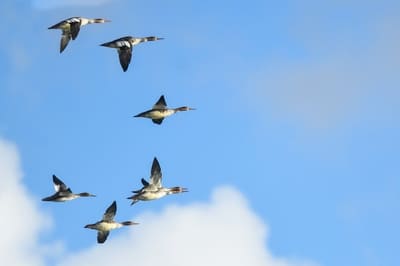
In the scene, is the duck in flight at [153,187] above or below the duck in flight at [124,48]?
below

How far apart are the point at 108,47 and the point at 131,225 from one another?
14.4m

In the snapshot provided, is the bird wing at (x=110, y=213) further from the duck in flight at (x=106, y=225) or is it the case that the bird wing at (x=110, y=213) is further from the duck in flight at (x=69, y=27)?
the duck in flight at (x=69, y=27)

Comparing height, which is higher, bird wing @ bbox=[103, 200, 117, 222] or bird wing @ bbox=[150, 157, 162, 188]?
bird wing @ bbox=[150, 157, 162, 188]

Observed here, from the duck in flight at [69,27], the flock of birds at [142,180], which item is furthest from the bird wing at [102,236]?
the duck in flight at [69,27]

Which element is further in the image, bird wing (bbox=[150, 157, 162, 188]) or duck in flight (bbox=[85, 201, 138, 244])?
duck in flight (bbox=[85, 201, 138, 244])

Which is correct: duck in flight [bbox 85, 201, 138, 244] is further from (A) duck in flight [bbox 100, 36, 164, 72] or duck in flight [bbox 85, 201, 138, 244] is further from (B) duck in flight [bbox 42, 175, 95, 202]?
(A) duck in flight [bbox 100, 36, 164, 72]

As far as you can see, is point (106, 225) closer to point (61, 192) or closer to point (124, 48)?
point (61, 192)

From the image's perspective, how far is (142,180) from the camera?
438ft

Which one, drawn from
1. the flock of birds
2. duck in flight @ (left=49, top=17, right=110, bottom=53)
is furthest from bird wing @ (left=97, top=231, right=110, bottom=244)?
duck in flight @ (left=49, top=17, right=110, bottom=53)

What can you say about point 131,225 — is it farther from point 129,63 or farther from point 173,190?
point 129,63

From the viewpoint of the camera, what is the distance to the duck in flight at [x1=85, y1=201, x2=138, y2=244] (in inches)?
5310

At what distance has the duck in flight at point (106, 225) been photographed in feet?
443

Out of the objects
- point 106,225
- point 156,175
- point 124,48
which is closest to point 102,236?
point 106,225

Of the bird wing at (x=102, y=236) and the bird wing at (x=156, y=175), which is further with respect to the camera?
the bird wing at (x=102, y=236)
